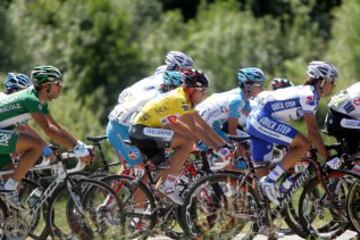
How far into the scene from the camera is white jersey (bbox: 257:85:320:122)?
1254 cm

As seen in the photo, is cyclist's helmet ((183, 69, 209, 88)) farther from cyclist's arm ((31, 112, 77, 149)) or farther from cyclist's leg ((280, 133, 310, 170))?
cyclist's arm ((31, 112, 77, 149))

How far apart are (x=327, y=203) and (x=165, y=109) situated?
7.13ft

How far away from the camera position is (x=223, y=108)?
14.1 metres

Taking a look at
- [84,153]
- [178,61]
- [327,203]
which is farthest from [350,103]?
[84,153]

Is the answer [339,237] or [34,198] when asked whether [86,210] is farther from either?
[339,237]

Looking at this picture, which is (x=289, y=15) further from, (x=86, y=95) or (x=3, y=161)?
(x=3, y=161)

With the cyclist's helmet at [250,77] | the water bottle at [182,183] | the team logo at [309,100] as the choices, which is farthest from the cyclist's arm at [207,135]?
the cyclist's helmet at [250,77]

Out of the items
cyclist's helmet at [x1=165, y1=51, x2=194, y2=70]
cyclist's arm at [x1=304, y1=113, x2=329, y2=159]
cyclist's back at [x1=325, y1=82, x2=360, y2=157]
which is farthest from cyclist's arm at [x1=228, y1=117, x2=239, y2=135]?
cyclist's arm at [x1=304, y1=113, x2=329, y2=159]

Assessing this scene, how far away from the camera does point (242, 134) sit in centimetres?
1441

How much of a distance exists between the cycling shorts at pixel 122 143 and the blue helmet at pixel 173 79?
81 centimetres

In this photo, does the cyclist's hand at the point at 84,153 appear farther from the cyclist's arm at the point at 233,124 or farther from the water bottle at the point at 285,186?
the cyclist's arm at the point at 233,124

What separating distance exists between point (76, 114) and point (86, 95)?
9.47 metres

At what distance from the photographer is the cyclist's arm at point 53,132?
38.0 ft

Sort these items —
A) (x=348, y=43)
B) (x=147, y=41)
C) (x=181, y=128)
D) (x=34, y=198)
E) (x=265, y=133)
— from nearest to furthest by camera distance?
1. (x=34, y=198)
2. (x=181, y=128)
3. (x=265, y=133)
4. (x=348, y=43)
5. (x=147, y=41)
